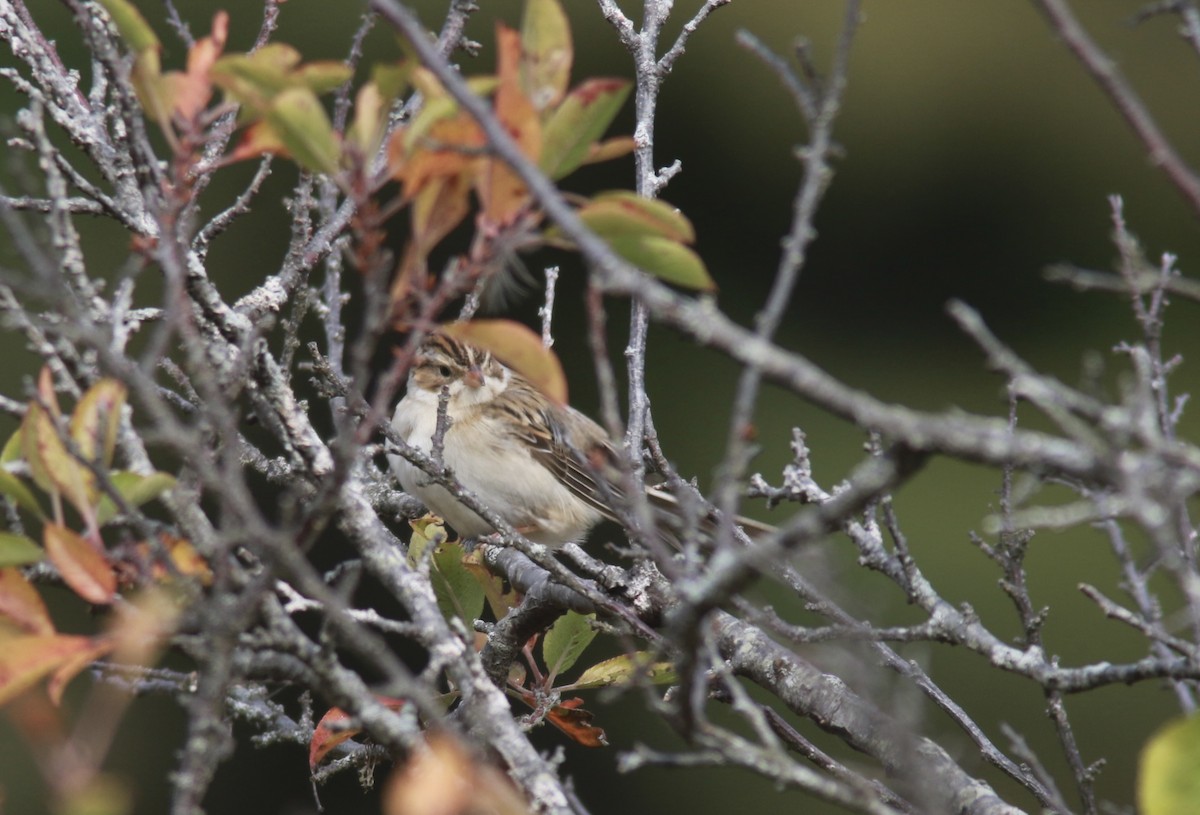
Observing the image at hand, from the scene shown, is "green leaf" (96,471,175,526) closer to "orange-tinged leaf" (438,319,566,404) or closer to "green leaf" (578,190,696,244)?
"orange-tinged leaf" (438,319,566,404)

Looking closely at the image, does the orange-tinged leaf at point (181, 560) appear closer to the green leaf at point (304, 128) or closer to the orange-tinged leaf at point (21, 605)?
the orange-tinged leaf at point (21, 605)

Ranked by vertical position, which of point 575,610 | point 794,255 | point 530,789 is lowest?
point 575,610

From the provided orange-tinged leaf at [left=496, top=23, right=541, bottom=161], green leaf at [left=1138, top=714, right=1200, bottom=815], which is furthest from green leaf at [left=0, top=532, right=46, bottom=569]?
green leaf at [left=1138, top=714, right=1200, bottom=815]

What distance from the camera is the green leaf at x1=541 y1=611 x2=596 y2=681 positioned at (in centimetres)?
204

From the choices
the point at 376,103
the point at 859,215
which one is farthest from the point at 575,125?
the point at 859,215

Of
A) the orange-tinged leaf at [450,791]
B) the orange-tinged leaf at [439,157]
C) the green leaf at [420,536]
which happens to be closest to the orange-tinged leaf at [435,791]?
the orange-tinged leaf at [450,791]

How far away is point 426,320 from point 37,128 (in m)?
0.49

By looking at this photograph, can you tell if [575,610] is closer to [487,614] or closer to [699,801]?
[487,614]

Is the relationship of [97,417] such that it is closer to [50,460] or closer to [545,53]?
[50,460]

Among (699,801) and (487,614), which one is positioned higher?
(487,614)

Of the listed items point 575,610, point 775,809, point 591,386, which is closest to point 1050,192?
point 591,386

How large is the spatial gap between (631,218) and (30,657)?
0.53 meters

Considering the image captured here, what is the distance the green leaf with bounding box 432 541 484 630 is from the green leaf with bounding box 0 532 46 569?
3.26 feet

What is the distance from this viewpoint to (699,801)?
5375 mm
